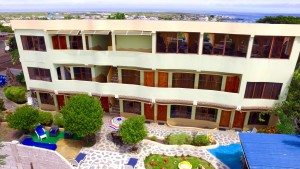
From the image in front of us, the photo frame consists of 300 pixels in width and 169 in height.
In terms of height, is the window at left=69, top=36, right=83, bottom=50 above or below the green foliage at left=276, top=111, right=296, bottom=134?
above

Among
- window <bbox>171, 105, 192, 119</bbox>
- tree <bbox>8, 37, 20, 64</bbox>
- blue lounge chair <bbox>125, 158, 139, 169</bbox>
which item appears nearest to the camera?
blue lounge chair <bbox>125, 158, 139, 169</bbox>

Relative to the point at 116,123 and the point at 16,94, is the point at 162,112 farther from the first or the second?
the point at 16,94

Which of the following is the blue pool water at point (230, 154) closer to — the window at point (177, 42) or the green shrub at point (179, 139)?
the green shrub at point (179, 139)

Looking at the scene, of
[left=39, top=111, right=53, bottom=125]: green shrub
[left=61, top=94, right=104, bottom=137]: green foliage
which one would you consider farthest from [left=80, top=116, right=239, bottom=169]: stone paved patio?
[left=39, top=111, right=53, bottom=125]: green shrub

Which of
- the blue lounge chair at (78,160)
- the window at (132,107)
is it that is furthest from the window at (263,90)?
the blue lounge chair at (78,160)

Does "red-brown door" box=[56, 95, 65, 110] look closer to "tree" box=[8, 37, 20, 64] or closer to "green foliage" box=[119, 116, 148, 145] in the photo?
"green foliage" box=[119, 116, 148, 145]

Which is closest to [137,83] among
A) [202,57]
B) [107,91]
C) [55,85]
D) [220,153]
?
[107,91]
